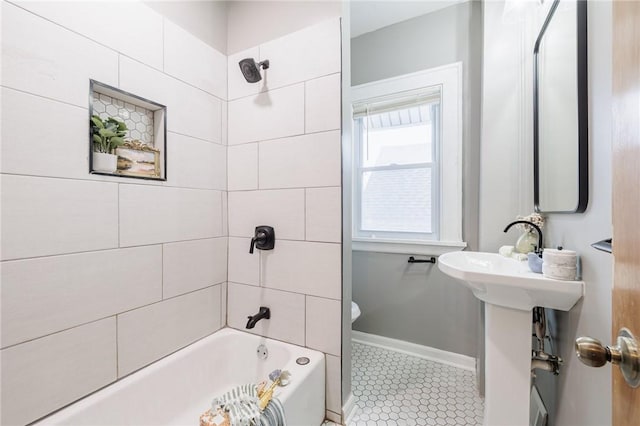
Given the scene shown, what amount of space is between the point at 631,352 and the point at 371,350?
203 cm

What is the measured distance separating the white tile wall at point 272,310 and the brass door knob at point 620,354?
120 cm

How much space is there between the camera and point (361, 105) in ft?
7.61

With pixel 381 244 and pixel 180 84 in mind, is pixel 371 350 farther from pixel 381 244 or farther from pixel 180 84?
pixel 180 84

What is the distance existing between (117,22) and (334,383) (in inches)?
80.1

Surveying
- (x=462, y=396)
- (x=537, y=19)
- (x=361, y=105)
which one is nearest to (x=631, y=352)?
(x=462, y=396)

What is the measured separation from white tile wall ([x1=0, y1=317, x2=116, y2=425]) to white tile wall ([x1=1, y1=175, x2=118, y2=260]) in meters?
0.34

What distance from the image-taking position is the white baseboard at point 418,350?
1.94 meters

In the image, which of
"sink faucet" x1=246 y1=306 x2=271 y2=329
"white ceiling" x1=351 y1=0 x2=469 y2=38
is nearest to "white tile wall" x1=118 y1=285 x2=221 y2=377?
"sink faucet" x1=246 y1=306 x2=271 y2=329

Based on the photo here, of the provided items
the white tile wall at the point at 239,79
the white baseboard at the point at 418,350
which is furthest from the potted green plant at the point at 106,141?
the white baseboard at the point at 418,350

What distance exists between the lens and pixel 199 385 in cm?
146

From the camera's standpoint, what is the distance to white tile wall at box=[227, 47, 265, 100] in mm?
1608

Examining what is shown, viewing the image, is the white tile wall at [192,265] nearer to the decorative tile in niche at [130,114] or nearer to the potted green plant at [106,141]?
the potted green plant at [106,141]

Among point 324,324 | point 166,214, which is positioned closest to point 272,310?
point 324,324

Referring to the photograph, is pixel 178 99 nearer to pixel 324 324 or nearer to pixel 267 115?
pixel 267 115
